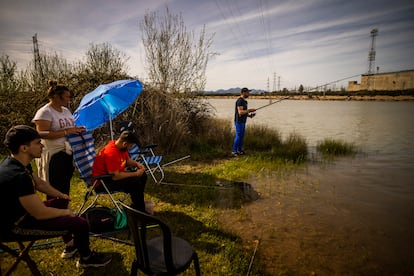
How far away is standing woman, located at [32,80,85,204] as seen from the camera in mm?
2793

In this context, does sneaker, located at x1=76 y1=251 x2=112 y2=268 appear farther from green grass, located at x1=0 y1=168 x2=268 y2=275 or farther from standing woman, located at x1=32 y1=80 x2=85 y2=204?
standing woman, located at x1=32 y1=80 x2=85 y2=204

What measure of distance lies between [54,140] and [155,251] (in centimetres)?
198

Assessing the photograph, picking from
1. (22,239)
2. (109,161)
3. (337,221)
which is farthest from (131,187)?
(337,221)

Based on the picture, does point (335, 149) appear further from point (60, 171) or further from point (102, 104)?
point (60, 171)

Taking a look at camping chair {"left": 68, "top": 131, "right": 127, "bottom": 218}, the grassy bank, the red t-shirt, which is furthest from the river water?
camping chair {"left": 68, "top": 131, "right": 127, "bottom": 218}

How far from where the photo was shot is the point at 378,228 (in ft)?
11.5

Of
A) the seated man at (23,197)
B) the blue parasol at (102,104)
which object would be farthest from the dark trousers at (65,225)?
the blue parasol at (102,104)

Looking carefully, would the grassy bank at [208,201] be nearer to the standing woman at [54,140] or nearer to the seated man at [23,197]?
the seated man at [23,197]

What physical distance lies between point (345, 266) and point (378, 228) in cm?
137

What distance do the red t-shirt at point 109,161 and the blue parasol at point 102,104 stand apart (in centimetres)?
123

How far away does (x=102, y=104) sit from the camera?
425 cm

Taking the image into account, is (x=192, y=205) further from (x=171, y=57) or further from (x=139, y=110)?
(x=171, y=57)

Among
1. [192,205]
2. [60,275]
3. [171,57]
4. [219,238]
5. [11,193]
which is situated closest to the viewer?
[11,193]

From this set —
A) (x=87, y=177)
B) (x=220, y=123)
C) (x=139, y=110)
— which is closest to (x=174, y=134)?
(x=139, y=110)
